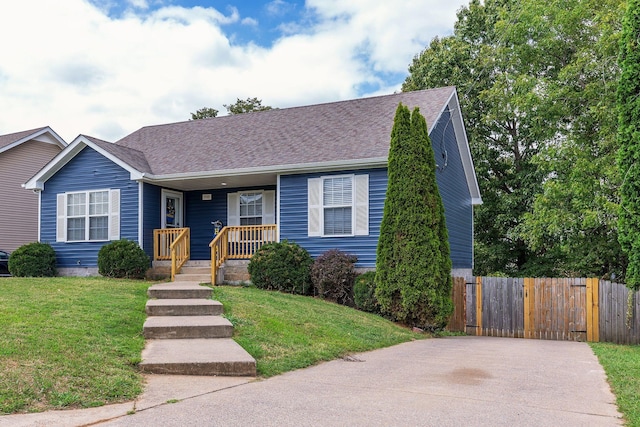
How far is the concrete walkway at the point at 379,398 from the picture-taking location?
453 cm

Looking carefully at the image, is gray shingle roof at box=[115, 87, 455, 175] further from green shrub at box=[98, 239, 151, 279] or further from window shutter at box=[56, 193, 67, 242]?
green shrub at box=[98, 239, 151, 279]

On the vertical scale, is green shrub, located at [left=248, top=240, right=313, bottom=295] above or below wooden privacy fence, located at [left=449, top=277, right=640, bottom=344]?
above

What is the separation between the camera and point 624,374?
284 inches

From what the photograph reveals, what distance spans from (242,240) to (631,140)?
9839mm

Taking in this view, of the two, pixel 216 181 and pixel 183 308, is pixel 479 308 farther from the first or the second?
pixel 216 181

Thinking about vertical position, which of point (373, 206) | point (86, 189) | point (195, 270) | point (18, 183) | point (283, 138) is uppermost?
point (283, 138)

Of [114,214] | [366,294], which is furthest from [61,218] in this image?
[366,294]

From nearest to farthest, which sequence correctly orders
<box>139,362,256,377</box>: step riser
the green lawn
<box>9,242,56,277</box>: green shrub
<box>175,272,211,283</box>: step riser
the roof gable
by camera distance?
the green lawn
<box>139,362,256,377</box>: step riser
<box>175,272,211,283</box>: step riser
<box>9,242,56,277</box>: green shrub
the roof gable

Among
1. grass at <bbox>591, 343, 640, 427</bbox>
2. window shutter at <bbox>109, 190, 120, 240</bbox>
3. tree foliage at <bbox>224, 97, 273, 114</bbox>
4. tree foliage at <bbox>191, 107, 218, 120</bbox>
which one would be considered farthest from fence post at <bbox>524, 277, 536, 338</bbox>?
tree foliage at <bbox>191, 107, 218, 120</bbox>

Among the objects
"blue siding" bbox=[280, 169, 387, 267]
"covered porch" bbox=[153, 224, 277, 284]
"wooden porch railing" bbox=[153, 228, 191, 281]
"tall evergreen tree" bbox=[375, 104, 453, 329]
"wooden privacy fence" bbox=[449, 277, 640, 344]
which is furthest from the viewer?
"covered porch" bbox=[153, 224, 277, 284]

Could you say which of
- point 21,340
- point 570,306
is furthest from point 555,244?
point 21,340

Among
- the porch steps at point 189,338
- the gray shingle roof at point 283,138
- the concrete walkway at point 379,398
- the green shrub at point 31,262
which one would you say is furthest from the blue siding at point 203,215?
the concrete walkway at point 379,398

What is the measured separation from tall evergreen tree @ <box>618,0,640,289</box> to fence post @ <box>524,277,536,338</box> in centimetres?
347

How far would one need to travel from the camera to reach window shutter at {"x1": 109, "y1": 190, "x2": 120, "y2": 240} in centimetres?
1614
